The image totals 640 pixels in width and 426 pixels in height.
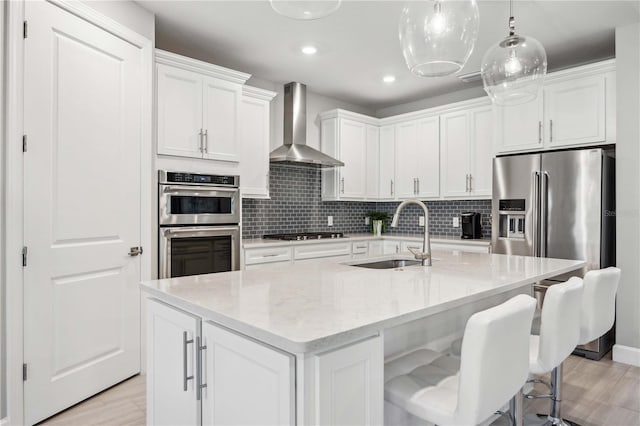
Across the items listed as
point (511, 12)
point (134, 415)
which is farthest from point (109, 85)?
point (511, 12)

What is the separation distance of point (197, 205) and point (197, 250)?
1.19 ft

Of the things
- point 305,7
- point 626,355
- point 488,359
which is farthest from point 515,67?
point 626,355

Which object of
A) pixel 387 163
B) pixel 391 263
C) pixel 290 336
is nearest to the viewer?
pixel 290 336

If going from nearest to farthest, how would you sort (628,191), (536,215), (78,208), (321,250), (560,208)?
(78,208) → (628,191) → (560,208) → (536,215) → (321,250)

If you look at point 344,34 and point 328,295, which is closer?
point 328,295

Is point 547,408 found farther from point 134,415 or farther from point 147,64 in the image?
point 147,64

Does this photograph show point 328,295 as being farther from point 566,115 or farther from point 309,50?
point 566,115

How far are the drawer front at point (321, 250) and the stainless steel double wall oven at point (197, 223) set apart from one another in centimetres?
72

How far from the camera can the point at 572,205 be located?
11.2 ft

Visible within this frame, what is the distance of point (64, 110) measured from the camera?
96.4 inches

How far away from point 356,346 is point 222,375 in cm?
46

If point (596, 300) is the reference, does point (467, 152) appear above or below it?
above

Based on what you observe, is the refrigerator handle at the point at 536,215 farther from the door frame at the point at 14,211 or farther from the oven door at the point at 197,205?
the door frame at the point at 14,211

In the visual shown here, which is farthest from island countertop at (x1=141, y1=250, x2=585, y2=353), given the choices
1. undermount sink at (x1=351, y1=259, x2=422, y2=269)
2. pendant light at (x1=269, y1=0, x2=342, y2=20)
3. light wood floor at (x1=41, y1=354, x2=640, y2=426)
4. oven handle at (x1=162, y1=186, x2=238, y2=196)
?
oven handle at (x1=162, y1=186, x2=238, y2=196)
